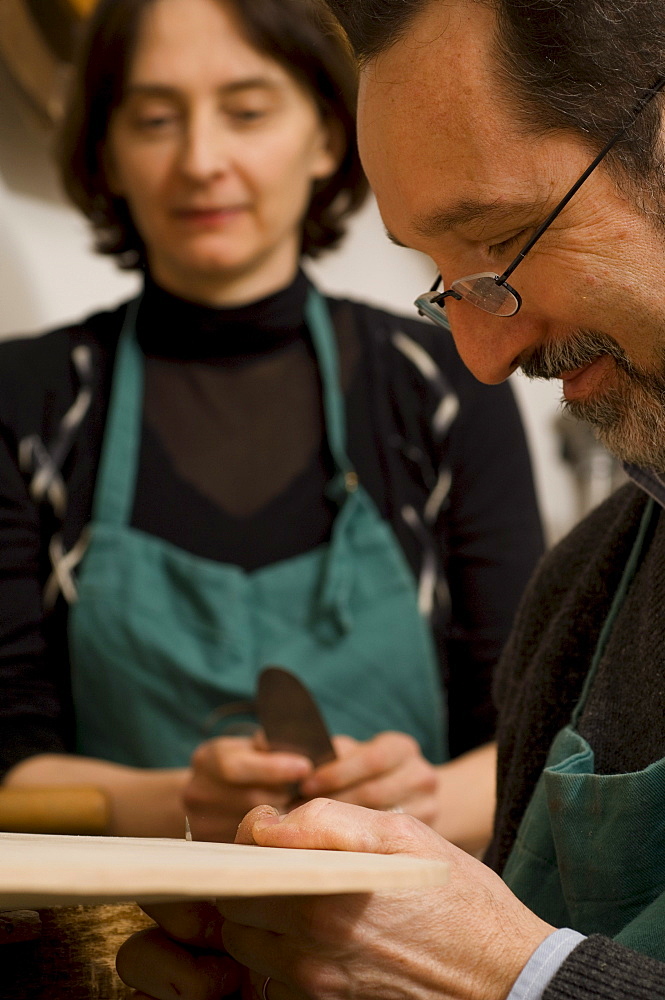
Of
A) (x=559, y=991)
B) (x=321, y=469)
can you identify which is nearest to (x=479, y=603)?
(x=321, y=469)

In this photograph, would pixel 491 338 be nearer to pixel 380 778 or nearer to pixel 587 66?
pixel 587 66

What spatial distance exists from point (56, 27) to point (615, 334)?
0.96 m

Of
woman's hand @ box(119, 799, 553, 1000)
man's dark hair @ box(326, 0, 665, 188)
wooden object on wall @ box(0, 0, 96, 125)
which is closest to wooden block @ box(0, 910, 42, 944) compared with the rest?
woman's hand @ box(119, 799, 553, 1000)

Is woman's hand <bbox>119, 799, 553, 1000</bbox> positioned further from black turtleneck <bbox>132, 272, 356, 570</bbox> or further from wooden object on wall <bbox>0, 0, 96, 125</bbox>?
wooden object on wall <bbox>0, 0, 96, 125</bbox>

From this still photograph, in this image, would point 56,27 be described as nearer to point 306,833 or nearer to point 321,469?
point 321,469

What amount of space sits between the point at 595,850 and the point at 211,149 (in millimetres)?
881

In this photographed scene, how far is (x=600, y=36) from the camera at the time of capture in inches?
23.2

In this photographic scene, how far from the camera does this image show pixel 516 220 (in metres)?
0.64

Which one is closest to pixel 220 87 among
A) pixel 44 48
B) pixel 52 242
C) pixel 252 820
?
pixel 44 48

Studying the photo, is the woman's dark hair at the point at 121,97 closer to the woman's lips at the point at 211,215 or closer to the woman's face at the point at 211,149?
the woman's face at the point at 211,149

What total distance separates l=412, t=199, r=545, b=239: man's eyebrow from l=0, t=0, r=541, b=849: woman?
61 centimetres

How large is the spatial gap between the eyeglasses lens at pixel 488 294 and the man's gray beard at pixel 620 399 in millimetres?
40

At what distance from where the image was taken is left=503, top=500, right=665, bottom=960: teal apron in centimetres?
67

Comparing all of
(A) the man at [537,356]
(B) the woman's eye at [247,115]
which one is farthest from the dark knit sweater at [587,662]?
(B) the woman's eye at [247,115]
